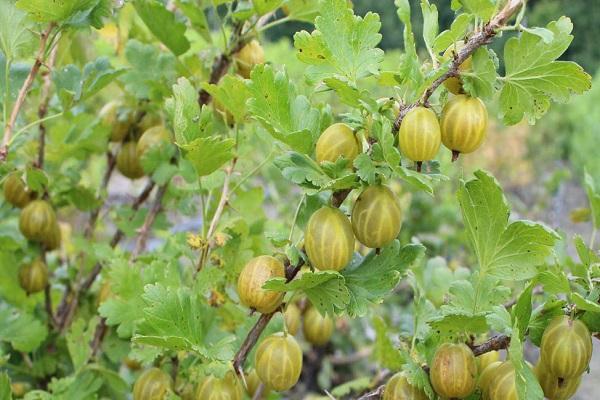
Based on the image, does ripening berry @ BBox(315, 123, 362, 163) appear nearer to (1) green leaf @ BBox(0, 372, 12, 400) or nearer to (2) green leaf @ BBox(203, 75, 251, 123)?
(2) green leaf @ BBox(203, 75, 251, 123)

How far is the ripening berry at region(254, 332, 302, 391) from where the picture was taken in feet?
2.06

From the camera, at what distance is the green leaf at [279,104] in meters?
0.58

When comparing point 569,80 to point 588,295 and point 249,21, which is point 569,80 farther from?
point 249,21

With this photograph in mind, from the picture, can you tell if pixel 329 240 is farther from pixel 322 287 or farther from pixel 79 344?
pixel 79 344

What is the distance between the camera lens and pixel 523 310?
0.58m

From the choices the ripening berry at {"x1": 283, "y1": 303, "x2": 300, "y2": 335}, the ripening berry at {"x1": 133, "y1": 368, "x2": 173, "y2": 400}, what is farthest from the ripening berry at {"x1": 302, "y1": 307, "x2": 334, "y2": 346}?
the ripening berry at {"x1": 133, "y1": 368, "x2": 173, "y2": 400}

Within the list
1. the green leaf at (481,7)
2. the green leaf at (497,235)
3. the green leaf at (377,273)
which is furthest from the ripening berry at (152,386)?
the green leaf at (481,7)

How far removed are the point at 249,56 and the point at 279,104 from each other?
32 centimetres

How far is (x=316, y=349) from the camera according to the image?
1.97 meters

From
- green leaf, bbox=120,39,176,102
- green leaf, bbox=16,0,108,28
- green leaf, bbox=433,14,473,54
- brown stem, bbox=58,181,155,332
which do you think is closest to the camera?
green leaf, bbox=433,14,473,54

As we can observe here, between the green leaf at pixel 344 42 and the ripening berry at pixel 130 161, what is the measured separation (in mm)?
461

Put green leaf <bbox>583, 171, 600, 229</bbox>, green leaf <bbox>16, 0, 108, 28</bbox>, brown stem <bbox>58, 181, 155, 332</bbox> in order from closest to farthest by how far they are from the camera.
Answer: green leaf <bbox>16, 0, 108, 28</bbox> < green leaf <bbox>583, 171, 600, 229</bbox> < brown stem <bbox>58, 181, 155, 332</bbox>

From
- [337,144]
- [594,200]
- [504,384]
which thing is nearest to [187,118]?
[337,144]

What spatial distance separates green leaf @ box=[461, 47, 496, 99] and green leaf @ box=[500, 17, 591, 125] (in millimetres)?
27
